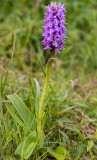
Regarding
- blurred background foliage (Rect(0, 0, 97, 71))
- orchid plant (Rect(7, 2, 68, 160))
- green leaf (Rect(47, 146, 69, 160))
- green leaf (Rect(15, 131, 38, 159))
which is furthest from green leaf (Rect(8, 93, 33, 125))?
blurred background foliage (Rect(0, 0, 97, 71))

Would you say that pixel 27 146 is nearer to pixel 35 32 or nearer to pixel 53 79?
pixel 53 79

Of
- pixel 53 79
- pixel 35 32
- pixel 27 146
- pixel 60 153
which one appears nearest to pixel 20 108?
pixel 27 146

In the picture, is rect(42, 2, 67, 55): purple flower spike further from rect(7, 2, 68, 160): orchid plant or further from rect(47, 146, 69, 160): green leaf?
rect(47, 146, 69, 160): green leaf

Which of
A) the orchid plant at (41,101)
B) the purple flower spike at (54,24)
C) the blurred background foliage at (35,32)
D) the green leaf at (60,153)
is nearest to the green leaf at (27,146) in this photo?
the orchid plant at (41,101)

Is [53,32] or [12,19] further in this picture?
[12,19]

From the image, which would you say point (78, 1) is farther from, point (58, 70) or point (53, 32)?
point (53, 32)

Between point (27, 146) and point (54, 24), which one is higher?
point (54, 24)

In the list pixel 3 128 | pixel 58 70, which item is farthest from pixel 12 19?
pixel 3 128
